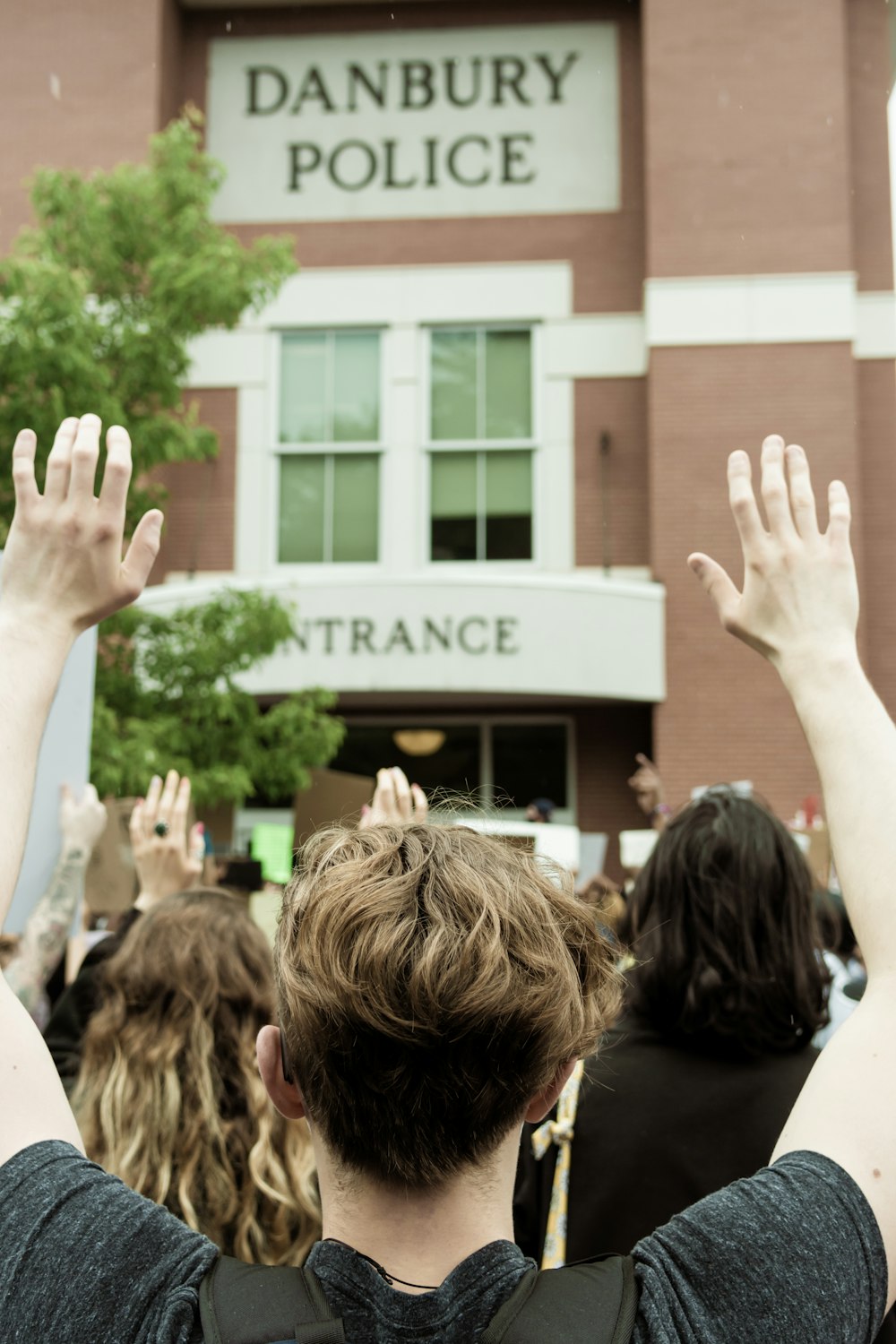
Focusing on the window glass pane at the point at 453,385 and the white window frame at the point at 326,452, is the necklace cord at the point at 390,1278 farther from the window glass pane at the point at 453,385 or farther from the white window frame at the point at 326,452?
the window glass pane at the point at 453,385

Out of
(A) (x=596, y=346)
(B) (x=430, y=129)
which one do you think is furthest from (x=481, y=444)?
(B) (x=430, y=129)

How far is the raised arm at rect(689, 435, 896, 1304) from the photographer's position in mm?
1075

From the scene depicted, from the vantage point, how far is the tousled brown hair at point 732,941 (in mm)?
2098

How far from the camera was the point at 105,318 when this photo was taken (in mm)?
9289

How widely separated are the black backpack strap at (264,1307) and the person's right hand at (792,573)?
749 mm

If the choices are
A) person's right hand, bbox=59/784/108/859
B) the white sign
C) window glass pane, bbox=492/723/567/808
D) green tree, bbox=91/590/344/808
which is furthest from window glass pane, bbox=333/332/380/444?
person's right hand, bbox=59/784/108/859

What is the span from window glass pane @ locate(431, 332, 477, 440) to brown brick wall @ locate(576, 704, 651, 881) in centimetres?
299

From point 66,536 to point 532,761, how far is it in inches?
464

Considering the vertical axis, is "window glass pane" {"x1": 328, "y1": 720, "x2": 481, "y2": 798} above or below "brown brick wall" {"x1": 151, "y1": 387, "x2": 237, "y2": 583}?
below

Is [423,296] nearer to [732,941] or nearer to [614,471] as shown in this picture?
[614,471]

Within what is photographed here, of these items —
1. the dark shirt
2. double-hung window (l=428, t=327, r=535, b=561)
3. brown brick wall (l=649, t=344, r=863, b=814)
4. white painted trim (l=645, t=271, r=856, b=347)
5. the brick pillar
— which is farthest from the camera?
double-hung window (l=428, t=327, r=535, b=561)

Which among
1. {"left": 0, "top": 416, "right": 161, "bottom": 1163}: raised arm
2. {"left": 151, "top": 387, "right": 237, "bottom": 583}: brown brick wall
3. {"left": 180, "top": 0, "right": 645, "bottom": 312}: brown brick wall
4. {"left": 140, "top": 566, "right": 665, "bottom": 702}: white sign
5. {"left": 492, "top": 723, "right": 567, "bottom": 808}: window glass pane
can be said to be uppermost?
{"left": 180, "top": 0, "right": 645, "bottom": 312}: brown brick wall

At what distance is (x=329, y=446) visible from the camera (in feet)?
42.9

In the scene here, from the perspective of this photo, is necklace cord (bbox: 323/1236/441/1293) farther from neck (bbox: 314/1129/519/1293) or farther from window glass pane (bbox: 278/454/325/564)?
window glass pane (bbox: 278/454/325/564)
